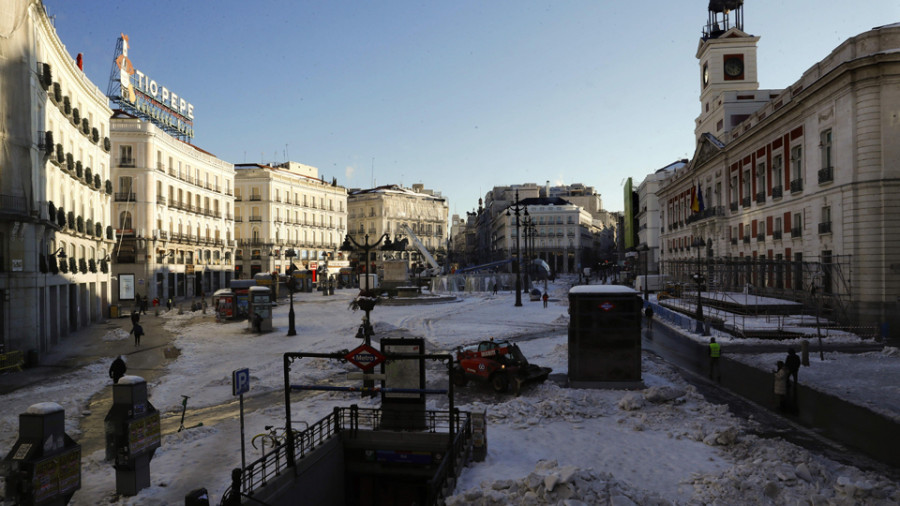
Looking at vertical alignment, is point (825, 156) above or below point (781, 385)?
above

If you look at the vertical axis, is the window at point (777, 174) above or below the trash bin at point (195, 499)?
above

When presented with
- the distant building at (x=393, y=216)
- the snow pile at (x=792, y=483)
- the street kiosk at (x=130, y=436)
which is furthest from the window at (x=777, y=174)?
the distant building at (x=393, y=216)

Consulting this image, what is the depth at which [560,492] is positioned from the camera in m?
8.75

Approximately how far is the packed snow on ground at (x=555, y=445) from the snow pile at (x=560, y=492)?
0.07ft

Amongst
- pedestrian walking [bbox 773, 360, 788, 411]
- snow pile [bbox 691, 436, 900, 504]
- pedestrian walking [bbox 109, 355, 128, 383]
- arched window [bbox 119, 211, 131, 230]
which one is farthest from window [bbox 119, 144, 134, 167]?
snow pile [bbox 691, 436, 900, 504]

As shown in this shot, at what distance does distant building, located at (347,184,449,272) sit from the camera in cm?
10706

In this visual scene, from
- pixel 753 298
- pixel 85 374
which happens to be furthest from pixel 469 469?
pixel 753 298

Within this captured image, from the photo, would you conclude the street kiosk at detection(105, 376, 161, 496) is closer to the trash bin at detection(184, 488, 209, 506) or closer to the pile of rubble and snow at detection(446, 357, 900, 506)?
the trash bin at detection(184, 488, 209, 506)

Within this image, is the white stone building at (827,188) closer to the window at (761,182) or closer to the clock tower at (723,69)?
the window at (761,182)

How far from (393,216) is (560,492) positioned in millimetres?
100783

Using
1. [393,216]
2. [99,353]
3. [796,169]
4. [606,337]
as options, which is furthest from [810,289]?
[393,216]

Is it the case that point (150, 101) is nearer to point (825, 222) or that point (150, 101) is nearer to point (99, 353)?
point (99, 353)

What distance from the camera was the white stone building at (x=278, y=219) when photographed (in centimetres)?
7962

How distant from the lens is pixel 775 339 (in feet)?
88.7
